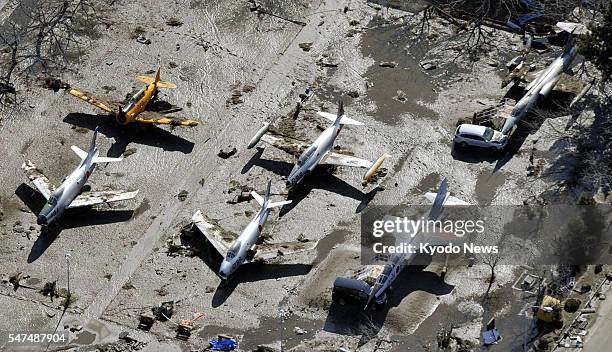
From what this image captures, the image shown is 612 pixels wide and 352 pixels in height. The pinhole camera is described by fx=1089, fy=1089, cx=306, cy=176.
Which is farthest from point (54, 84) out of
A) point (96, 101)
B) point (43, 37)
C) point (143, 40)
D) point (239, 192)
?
point (239, 192)

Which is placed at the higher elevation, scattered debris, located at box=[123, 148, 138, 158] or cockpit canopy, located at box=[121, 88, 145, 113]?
cockpit canopy, located at box=[121, 88, 145, 113]

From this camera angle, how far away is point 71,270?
5656 centimetres

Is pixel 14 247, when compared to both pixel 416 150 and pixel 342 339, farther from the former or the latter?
pixel 416 150

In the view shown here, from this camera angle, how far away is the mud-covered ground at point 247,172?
176ft

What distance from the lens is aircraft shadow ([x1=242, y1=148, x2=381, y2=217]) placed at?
60.3m

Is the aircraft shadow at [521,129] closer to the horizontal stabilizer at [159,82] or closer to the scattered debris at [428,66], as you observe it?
the scattered debris at [428,66]

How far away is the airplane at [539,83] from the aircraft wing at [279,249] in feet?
46.0

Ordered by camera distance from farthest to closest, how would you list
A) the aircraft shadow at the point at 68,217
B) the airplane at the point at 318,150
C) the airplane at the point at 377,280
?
the airplane at the point at 318,150
the aircraft shadow at the point at 68,217
the airplane at the point at 377,280

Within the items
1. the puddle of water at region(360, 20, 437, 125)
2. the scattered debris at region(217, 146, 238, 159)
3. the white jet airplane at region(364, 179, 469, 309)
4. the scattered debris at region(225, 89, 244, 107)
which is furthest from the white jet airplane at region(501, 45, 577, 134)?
the scattered debris at region(225, 89, 244, 107)

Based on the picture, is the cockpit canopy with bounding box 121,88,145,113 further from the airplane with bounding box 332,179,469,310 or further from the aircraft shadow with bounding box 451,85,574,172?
the aircraft shadow with bounding box 451,85,574,172

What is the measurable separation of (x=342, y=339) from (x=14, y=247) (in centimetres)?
1856

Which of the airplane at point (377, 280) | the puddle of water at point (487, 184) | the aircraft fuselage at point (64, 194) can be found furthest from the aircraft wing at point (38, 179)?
the puddle of water at point (487, 184)

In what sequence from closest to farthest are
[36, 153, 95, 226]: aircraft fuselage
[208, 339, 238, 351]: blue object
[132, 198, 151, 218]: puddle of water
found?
1. [208, 339, 238, 351]: blue object
2. [36, 153, 95, 226]: aircraft fuselage
3. [132, 198, 151, 218]: puddle of water

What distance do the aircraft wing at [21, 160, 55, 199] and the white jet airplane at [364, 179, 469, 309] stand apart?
1893 cm
